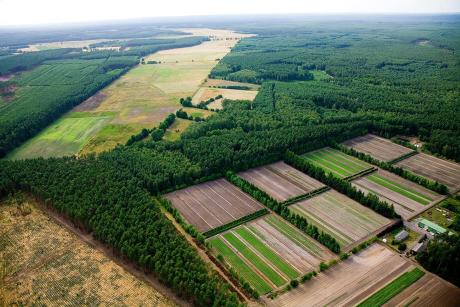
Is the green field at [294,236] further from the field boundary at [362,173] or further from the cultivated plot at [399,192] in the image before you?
the field boundary at [362,173]

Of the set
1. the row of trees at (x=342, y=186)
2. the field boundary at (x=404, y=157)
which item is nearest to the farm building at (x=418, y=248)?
the row of trees at (x=342, y=186)

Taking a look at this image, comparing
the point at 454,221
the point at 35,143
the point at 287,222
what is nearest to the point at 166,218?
the point at 287,222

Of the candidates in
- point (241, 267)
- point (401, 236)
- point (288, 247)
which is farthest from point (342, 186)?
point (241, 267)

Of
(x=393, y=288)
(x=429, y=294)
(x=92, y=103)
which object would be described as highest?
(x=92, y=103)

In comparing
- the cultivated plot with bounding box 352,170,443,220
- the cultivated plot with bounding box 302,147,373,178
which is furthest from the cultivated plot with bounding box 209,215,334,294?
the cultivated plot with bounding box 302,147,373,178

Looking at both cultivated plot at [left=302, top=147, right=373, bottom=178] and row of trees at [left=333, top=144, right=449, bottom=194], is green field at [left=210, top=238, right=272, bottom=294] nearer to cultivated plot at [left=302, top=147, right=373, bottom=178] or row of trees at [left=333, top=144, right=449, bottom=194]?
cultivated plot at [left=302, top=147, right=373, bottom=178]

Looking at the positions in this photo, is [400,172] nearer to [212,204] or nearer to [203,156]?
[212,204]
